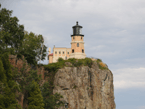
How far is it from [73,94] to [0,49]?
89.1 ft

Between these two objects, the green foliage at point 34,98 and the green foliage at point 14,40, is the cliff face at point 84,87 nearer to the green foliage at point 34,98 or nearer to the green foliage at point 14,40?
the green foliage at point 14,40

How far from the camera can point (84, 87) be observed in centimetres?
6850

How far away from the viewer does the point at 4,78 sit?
41.1 m

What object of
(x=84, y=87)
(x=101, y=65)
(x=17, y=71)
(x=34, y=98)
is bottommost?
(x=34, y=98)

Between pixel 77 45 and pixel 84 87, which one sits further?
pixel 77 45

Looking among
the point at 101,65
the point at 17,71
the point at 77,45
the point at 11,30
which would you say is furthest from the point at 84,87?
the point at 11,30

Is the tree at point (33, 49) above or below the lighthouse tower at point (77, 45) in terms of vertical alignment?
below

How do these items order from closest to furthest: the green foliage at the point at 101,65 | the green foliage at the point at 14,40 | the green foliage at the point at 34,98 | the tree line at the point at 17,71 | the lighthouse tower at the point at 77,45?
the tree line at the point at 17,71
the green foliage at the point at 14,40
the green foliage at the point at 34,98
the green foliage at the point at 101,65
the lighthouse tower at the point at 77,45

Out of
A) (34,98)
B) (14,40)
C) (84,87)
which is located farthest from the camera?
(84,87)

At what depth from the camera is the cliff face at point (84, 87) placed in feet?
214

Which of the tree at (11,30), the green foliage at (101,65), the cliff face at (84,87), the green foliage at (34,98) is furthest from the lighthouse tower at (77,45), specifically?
the green foliage at (34,98)

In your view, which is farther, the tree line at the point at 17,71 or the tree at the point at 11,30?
the tree at the point at 11,30

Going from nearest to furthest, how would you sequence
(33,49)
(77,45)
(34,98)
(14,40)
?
(34,98), (14,40), (33,49), (77,45)

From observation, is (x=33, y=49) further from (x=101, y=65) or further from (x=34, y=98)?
(x=101, y=65)
